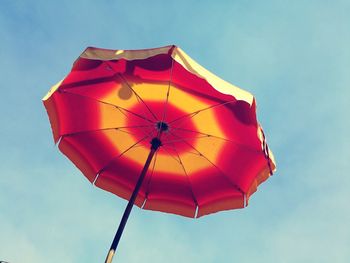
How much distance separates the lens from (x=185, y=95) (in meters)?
4.79

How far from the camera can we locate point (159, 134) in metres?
5.59

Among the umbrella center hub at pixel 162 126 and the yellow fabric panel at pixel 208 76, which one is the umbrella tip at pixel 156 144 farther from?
the yellow fabric panel at pixel 208 76

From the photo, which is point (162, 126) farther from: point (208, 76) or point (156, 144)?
point (208, 76)

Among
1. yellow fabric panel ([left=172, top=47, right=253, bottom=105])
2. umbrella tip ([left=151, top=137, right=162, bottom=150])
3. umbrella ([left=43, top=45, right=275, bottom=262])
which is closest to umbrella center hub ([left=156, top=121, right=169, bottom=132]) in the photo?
umbrella ([left=43, top=45, right=275, bottom=262])

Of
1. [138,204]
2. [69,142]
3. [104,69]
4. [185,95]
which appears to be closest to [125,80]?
[104,69]

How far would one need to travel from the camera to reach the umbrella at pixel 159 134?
14.9 ft

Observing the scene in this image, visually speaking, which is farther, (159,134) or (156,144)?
(159,134)

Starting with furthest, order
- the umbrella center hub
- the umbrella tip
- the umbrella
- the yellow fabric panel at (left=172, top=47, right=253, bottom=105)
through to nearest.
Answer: the umbrella center hub → the umbrella tip → the umbrella → the yellow fabric panel at (left=172, top=47, right=253, bottom=105)

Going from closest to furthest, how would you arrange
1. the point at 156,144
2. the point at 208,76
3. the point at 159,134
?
the point at 208,76 → the point at 156,144 → the point at 159,134

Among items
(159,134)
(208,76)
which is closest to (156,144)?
(159,134)

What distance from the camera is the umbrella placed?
14.9 ft

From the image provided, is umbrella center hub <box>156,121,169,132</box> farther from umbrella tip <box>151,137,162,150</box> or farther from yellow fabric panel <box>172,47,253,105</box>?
yellow fabric panel <box>172,47,253,105</box>

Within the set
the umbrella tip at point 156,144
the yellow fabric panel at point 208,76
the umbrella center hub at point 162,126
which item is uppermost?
the umbrella center hub at point 162,126

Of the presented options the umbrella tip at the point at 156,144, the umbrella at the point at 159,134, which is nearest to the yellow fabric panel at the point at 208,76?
the umbrella at the point at 159,134
